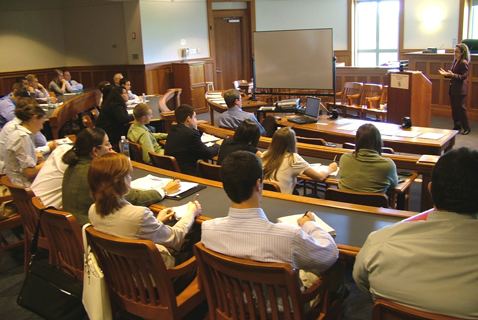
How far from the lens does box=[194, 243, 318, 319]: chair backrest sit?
5.66ft

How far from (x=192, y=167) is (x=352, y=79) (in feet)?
22.1

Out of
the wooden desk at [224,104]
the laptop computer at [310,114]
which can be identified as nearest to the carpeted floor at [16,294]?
A: the laptop computer at [310,114]

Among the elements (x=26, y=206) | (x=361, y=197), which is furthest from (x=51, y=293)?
(x=361, y=197)

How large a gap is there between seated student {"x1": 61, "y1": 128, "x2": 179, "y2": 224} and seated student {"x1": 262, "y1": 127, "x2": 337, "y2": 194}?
74 cm

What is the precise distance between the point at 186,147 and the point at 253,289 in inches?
94.7

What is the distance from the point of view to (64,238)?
8.55 ft

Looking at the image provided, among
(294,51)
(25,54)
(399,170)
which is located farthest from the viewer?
(25,54)

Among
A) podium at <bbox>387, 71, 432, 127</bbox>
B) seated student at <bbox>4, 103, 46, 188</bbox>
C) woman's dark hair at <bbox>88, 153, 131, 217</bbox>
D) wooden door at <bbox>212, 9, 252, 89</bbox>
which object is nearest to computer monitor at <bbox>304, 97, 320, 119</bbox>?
podium at <bbox>387, 71, 432, 127</bbox>

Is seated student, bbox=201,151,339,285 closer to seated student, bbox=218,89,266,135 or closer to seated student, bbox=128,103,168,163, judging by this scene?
seated student, bbox=128,103,168,163

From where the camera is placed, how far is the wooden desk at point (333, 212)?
7.17ft

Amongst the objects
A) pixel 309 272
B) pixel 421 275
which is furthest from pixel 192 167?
pixel 421 275

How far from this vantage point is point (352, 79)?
1015cm

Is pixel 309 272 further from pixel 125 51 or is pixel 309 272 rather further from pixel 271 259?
pixel 125 51

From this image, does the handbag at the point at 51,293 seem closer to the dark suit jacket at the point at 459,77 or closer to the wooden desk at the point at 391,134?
the wooden desk at the point at 391,134
